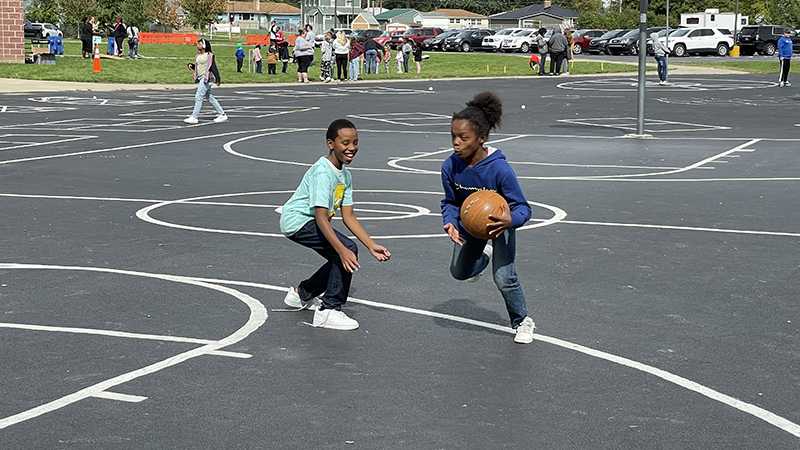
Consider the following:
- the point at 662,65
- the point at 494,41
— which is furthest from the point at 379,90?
the point at 494,41

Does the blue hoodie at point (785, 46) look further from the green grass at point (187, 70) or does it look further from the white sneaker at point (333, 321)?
the white sneaker at point (333, 321)

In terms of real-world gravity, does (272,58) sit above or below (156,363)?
above

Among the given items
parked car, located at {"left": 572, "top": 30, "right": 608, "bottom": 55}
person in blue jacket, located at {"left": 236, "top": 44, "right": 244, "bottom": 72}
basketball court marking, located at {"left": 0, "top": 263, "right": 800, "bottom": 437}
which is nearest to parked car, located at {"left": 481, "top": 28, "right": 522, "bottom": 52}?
parked car, located at {"left": 572, "top": 30, "right": 608, "bottom": 55}

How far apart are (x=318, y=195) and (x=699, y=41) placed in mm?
58788

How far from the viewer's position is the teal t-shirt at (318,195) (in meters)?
7.22

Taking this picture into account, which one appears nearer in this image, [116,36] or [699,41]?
Answer: [116,36]

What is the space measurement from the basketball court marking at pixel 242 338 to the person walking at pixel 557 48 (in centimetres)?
3527

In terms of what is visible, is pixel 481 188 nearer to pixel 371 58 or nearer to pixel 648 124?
pixel 648 124

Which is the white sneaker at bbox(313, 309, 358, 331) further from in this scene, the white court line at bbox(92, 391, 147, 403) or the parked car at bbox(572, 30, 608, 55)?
the parked car at bbox(572, 30, 608, 55)

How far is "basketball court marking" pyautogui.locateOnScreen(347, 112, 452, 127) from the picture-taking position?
2442cm

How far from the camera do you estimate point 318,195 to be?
7.21 m

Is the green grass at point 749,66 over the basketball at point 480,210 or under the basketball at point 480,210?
over

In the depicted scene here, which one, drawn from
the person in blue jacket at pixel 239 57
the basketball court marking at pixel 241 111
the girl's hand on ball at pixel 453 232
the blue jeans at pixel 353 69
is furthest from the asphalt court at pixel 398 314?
the person in blue jacket at pixel 239 57

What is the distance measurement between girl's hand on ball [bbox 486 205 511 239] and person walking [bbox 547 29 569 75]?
120 feet
